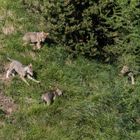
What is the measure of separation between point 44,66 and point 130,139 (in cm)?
304

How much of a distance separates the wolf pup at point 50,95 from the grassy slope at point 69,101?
4.5 inches

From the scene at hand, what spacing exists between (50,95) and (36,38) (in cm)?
191

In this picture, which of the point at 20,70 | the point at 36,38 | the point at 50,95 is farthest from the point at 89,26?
the point at 50,95

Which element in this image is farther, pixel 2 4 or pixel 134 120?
pixel 2 4

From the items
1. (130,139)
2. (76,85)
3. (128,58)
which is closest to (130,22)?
(128,58)

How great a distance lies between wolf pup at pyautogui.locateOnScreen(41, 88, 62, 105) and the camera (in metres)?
11.6

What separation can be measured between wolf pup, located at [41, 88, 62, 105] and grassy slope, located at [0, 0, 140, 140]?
114 millimetres

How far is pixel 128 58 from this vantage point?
39.8 feet

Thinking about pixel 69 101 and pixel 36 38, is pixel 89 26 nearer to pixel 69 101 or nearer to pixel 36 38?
pixel 36 38

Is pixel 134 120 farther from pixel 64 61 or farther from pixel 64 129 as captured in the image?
pixel 64 61

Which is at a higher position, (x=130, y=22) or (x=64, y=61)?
(x=130, y=22)

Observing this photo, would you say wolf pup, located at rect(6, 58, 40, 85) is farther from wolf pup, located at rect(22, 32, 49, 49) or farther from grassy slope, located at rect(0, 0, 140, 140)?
wolf pup, located at rect(22, 32, 49, 49)

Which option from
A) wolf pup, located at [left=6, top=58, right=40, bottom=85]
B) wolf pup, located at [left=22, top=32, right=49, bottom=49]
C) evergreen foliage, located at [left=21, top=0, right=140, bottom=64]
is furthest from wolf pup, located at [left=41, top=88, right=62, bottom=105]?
wolf pup, located at [left=22, top=32, right=49, bottom=49]

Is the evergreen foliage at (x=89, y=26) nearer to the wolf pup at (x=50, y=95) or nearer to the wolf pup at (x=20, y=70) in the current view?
the wolf pup at (x=20, y=70)
